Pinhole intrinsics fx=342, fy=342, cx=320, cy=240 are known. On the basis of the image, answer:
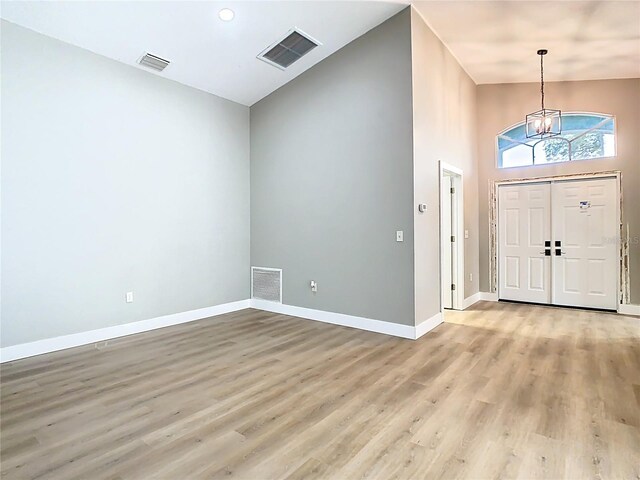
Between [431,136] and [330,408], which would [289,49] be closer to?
[431,136]

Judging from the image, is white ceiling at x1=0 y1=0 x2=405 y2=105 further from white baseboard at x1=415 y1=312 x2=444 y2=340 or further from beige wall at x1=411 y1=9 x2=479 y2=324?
white baseboard at x1=415 y1=312 x2=444 y2=340

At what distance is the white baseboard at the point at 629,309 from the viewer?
203 inches

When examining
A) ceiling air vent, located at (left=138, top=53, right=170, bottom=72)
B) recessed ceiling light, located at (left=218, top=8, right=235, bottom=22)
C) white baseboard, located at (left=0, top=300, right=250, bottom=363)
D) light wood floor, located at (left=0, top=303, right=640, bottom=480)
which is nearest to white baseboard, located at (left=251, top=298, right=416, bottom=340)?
light wood floor, located at (left=0, top=303, right=640, bottom=480)

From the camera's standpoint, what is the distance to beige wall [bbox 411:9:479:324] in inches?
167

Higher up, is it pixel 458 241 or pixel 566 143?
pixel 566 143

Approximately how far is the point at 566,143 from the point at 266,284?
556 centimetres

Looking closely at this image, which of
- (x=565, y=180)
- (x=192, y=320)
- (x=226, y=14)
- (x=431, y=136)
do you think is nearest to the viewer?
(x=226, y=14)

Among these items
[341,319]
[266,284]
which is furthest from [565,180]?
[266,284]

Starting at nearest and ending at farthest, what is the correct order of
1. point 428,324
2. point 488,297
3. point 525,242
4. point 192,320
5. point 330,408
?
point 330,408 → point 428,324 → point 192,320 → point 525,242 → point 488,297

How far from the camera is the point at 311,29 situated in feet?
14.1

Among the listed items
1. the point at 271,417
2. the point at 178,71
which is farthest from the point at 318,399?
the point at 178,71

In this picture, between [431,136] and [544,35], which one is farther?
[431,136]

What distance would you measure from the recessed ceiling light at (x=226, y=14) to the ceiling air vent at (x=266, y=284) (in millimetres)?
3525

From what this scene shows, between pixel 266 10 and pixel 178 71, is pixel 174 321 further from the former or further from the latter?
pixel 266 10
